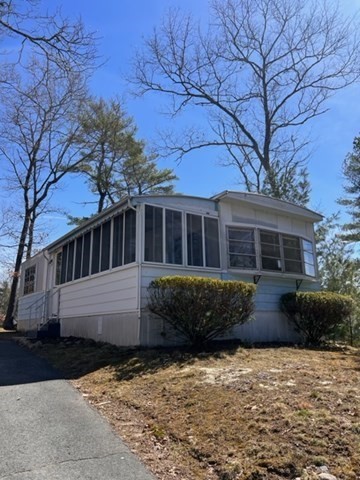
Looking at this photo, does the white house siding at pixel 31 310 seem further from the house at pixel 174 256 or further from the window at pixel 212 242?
the window at pixel 212 242

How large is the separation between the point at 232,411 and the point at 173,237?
5.50 meters

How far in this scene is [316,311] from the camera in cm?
1012

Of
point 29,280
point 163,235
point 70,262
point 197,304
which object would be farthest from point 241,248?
point 29,280

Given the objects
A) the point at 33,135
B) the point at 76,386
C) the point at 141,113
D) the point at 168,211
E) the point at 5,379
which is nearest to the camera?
the point at 76,386

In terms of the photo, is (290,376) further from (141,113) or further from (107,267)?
(141,113)

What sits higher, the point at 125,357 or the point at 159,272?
the point at 159,272

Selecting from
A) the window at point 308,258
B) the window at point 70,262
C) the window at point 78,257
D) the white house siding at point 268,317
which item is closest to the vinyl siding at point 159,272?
the white house siding at point 268,317

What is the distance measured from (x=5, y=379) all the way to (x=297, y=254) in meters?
8.26

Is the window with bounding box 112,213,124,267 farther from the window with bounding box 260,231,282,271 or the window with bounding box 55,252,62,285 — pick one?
the window with bounding box 55,252,62,285

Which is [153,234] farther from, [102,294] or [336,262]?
[336,262]

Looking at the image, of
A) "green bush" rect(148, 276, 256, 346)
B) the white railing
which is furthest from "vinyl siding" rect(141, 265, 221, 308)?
the white railing

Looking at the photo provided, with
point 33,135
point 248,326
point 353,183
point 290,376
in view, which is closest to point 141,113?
point 33,135

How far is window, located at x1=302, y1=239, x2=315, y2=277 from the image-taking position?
11969 millimetres

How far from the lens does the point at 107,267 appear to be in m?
10.2
